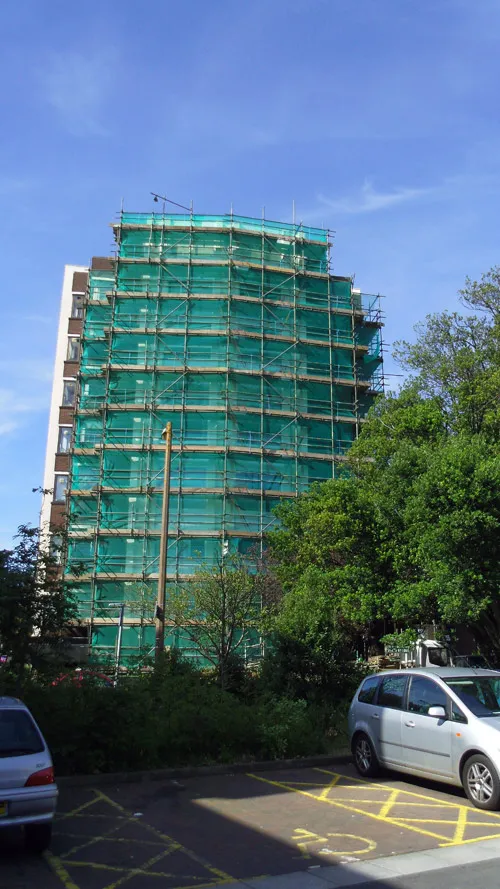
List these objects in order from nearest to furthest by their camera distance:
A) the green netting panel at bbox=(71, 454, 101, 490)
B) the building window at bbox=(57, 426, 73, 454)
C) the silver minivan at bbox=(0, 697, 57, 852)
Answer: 1. the silver minivan at bbox=(0, 697, 57, 852)
2. the green netting panel at bbox=(71, 454, 101, 490)
3. the building window at bbox=(57, 426, 73, 454)

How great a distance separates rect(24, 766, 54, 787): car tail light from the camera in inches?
276

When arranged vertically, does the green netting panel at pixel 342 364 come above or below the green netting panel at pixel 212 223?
below

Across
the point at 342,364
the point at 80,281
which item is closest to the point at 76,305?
the point at 80,281

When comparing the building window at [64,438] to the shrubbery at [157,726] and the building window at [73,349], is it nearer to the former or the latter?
the building window at [73,349]

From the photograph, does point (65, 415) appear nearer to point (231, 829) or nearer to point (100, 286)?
point (100, 286)

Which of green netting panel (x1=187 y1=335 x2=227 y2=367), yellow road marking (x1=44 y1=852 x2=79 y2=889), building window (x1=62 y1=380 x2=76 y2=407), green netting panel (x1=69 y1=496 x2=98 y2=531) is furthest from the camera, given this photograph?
building window (x1=62 y1=380 x2=76 y2=407)

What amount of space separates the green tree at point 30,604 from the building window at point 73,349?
3085 centimetres

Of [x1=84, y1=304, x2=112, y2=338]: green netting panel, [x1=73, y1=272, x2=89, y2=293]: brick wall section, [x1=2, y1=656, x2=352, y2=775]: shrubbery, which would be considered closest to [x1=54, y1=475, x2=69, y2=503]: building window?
[x1=84, y1=304, x2=112, y2=338]: green netting panel

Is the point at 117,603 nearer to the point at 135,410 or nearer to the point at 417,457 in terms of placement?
the point at 135,410

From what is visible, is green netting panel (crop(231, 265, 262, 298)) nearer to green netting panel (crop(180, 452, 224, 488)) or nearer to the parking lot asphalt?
green netting panel (crop(180, 452, 224, 488))

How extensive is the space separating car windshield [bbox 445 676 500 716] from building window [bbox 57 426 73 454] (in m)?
33.4

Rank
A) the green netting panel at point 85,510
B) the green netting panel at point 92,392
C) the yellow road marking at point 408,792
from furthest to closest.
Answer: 1. the green netting panel at point 92,392
2. the green netting panel at point 85,510
3. the yellow road marking at point 408,792

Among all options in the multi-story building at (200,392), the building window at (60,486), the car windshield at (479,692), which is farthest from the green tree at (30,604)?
the building window at (60,486)

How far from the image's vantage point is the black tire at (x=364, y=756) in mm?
11047
